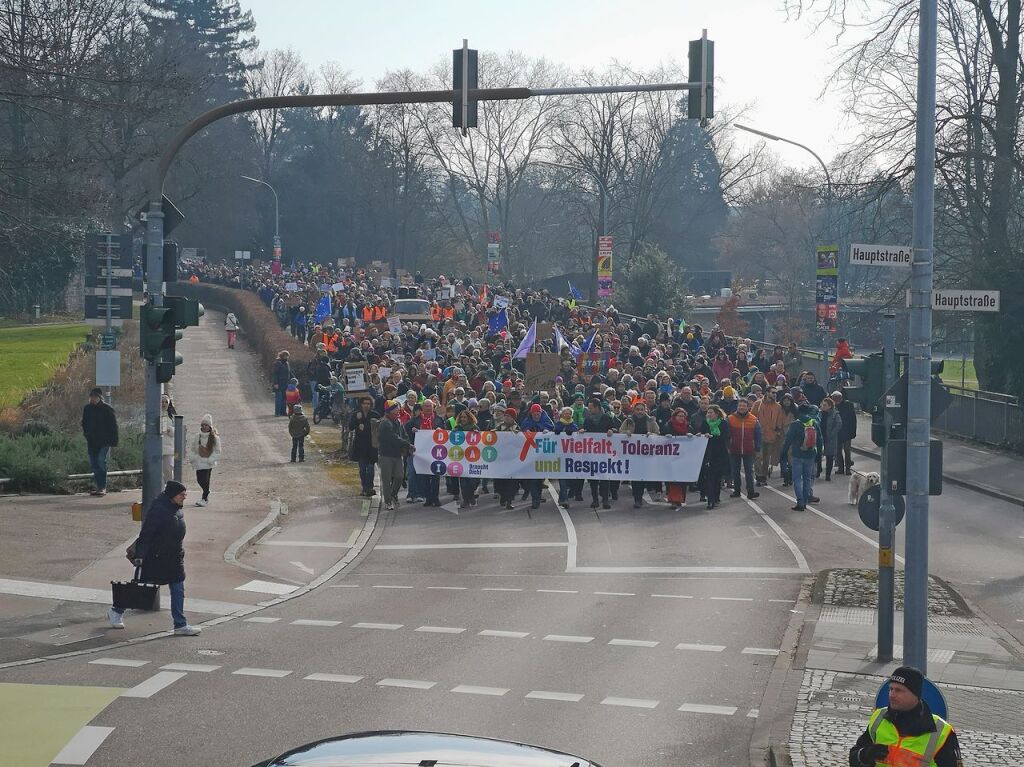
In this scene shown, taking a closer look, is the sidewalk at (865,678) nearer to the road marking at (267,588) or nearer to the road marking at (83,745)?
the road marking at (83,745)

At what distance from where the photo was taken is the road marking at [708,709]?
11031 millimetres

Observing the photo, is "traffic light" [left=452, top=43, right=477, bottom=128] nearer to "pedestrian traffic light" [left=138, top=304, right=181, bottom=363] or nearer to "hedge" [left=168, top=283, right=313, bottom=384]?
"pedestrian traffic light" [left=138, top=304, right=181, bottom=363]

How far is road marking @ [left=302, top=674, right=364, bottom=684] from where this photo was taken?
1177 centimetres

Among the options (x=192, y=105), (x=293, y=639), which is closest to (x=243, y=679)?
(x=293, y=639)

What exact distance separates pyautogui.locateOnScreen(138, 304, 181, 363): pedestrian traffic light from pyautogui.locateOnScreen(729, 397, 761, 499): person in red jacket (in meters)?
11.2

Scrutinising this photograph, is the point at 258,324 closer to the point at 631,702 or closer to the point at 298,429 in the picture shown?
the point at 298,429

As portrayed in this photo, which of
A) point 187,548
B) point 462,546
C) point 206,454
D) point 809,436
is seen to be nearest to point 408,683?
point 187,548

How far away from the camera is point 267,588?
1661 cm

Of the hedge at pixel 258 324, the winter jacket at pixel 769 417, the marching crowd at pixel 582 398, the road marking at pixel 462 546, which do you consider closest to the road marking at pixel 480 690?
the road marking at pixel 462 546

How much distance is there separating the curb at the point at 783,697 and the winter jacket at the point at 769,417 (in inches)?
388

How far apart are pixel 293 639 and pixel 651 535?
835cm

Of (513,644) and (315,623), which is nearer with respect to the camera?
(513,644)

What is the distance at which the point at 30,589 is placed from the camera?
51.2ft

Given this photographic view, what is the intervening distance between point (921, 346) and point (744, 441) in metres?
12.4
